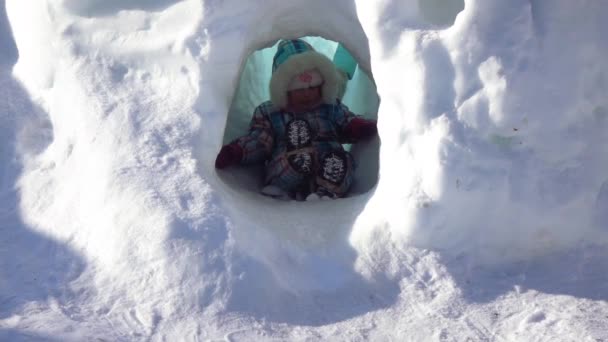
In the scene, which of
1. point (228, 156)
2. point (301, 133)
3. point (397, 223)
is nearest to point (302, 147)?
point (301, 133)

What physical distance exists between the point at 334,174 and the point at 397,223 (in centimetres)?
82

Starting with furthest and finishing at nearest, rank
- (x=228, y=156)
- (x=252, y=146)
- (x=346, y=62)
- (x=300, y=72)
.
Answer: (x=346, y=62) < (x=300, y=72) < (x=252, y=146) < (x=228, y=156)

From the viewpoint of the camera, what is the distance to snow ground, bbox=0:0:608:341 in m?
1.73

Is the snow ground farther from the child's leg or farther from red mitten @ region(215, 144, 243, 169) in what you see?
red mitten @ region(215, 144, 243, 169)

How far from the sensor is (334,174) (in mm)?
2748

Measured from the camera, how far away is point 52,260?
76.6 inches

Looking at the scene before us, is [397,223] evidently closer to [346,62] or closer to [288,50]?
[288,50]

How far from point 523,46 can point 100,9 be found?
147 cm

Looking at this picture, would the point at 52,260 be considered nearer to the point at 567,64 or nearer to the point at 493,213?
the point at 493,213

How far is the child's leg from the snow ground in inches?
21.1

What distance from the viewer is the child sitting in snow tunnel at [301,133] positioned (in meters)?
2.79

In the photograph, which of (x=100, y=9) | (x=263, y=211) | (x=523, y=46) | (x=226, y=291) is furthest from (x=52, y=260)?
(x=523, y=46)

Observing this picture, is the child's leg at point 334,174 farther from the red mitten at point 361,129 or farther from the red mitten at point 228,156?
the red mitten at point 228,156

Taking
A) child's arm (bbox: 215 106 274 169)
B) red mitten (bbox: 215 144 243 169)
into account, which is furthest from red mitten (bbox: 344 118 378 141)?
red mitten (bbox: 215 144 243 169)
